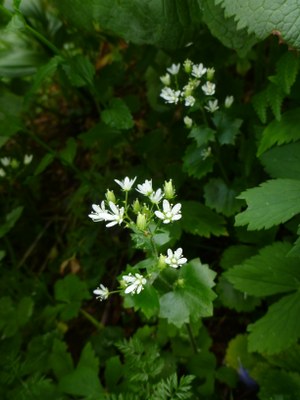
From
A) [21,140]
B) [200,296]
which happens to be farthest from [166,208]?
[21,140]

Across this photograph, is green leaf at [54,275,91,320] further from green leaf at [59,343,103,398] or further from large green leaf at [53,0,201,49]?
large green leaf at [53,0,201,49]

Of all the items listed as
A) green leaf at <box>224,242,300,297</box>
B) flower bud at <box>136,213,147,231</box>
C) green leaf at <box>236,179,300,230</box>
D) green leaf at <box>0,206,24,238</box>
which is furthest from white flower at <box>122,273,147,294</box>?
green leaf at <box>0,206,24,238</box>

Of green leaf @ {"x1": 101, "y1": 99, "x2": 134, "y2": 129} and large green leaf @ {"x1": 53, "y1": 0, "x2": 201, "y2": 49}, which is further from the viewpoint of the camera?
green leaf @ {"x1": 101, "y1": 99, "x2": 134, "y2": 129}

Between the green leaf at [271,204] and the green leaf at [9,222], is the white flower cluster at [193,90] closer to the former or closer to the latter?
the green leaf at [271,204]

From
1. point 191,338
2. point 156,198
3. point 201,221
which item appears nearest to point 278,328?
point 191,338

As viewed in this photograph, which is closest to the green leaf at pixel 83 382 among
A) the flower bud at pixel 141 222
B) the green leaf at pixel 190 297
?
the green leaf at pixel 190 297

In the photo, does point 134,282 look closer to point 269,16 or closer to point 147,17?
point 269,16

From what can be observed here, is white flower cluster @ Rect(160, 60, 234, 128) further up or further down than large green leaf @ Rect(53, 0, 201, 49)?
further down
